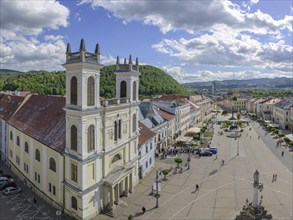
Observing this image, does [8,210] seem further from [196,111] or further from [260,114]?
[260,114]

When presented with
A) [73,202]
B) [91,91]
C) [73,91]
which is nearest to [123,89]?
[91,91]

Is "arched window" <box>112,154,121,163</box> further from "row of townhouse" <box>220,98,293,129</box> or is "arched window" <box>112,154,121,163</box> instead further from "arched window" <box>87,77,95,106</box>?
"row of townhouse" <box>220,98,293,129</box>

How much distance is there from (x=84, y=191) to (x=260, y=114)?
135779 mm

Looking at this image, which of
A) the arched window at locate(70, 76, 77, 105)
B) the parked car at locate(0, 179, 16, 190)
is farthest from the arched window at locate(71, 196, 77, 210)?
the parked car at locate(0, 179, 16, 190)

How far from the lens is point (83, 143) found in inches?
1124

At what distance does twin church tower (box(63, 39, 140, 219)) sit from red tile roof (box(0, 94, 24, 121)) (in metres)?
24.5

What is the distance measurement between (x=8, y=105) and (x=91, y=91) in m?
32.2

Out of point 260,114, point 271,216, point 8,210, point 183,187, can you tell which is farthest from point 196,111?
point 8,210

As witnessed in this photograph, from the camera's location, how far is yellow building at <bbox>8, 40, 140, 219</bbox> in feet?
94.4

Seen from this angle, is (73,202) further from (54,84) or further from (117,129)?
(54,84)

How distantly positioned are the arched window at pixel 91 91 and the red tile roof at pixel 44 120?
256 inches

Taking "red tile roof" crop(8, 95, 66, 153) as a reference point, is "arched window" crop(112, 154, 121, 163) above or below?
below

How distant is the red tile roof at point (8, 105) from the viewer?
49.7 meters

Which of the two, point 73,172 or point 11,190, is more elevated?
point 73,172
